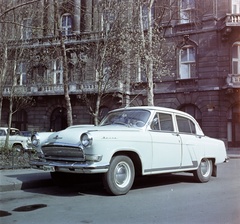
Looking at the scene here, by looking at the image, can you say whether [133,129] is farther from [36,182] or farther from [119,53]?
[119,53]

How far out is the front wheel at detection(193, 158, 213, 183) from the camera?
8.95m

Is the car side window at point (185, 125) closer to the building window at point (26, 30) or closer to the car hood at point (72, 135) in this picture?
the car hood at point (72, 135)

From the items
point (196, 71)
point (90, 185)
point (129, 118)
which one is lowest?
point (90, 185)

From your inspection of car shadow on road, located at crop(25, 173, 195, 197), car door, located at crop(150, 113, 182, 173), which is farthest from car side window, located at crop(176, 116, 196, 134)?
car shadow on road, located at crop(25, 173, 195, 197)

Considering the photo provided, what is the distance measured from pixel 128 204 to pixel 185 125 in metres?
3.57

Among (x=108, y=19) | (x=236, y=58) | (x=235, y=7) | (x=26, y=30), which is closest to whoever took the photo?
(x=108, y=19)

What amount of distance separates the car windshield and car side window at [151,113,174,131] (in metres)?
0.25

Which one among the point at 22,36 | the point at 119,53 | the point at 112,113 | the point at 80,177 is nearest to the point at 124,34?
the point at 119,53

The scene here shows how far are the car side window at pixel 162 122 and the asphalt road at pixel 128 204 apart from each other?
4.79 feet

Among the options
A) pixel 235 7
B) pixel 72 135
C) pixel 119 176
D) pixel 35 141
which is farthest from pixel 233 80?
pixel 72 135

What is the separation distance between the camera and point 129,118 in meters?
8.00

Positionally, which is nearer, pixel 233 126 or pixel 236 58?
pixel 233 126

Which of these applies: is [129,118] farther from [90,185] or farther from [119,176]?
[90,185]

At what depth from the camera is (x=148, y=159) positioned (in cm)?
735
